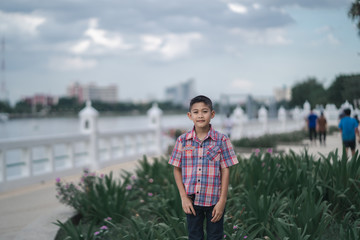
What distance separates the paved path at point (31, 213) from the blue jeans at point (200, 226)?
6.79ft

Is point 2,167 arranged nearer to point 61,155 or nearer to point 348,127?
point 61,155

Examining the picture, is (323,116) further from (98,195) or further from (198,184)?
(198,184)

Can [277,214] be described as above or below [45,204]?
above

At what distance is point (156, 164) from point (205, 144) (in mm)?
3703

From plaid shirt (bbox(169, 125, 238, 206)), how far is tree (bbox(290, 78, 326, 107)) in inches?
188

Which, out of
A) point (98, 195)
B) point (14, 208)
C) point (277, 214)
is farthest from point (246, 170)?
point (14, 208)

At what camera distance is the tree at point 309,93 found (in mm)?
7420

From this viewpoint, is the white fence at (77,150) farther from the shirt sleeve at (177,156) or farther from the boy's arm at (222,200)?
the boy's arm at (222,200)

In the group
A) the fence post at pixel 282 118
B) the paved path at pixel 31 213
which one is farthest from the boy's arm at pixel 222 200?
the fence post at pixel 282 118

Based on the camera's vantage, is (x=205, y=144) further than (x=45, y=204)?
No

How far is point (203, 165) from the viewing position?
274cm

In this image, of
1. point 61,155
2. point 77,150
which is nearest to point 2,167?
point 61,155

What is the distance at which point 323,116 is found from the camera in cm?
1071

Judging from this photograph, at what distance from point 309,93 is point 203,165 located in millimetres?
6337
